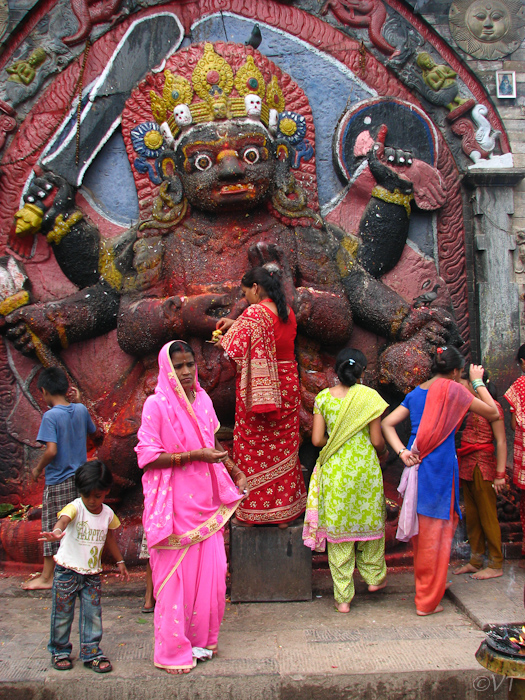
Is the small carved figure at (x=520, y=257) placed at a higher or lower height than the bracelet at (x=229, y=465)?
higher

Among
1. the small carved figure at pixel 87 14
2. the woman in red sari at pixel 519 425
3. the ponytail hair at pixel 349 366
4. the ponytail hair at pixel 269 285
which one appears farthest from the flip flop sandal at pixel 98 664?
the small carved figure at pixel 87 14

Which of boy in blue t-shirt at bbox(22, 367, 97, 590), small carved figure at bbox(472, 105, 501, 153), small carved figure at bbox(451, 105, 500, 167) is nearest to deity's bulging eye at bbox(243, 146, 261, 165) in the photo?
small carved figure at bbox(451, 105, 500, 167)

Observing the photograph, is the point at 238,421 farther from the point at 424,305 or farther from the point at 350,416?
the point at 424,305

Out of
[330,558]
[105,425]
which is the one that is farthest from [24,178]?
[330,558]

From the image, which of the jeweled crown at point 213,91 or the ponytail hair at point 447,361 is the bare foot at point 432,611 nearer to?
the ponytail hair at point 447,361

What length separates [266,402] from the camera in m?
4.10

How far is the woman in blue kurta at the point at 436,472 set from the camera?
3875 mm

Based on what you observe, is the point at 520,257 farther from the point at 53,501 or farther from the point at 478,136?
the point at 53,501

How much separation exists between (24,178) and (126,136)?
0.94m

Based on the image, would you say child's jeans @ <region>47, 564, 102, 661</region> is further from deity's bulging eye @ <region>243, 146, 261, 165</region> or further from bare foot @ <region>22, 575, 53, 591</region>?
deity's bulging eye @ <region>243, 146, 261, 165</region>

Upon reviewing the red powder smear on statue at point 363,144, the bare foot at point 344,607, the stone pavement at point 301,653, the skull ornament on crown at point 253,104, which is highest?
the skull ornament on crown at point 253,104

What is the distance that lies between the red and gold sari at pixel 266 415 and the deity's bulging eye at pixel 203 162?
1.58 m

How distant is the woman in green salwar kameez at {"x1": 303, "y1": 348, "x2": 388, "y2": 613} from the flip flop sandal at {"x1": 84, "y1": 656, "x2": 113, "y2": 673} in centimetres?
138

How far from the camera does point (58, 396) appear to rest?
14.2ft
